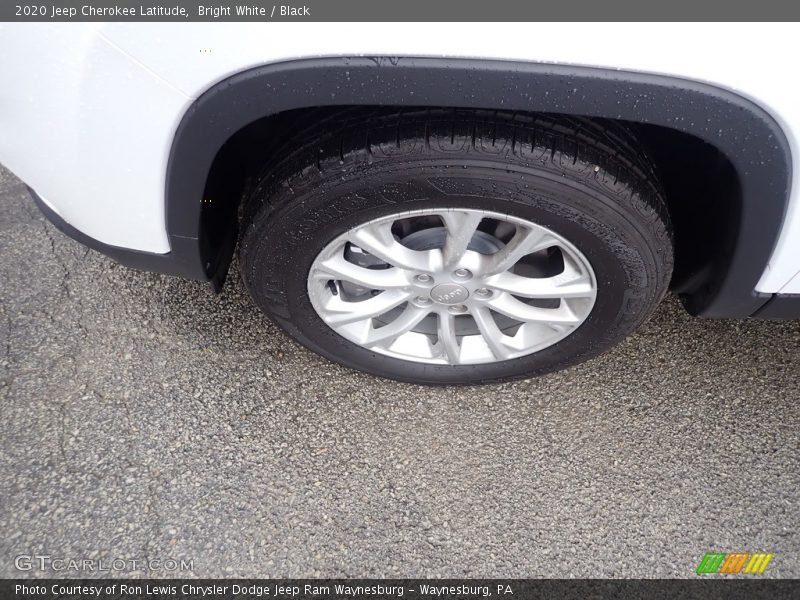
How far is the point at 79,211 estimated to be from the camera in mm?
1547

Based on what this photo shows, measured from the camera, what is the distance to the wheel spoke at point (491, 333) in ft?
5.88

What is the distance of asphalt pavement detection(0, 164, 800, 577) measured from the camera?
5.61 feet

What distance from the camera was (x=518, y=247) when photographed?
5.10 feet

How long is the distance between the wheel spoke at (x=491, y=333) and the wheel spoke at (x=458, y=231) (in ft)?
0.76

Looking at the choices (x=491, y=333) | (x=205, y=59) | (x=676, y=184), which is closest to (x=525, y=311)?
(x=491, y=333)

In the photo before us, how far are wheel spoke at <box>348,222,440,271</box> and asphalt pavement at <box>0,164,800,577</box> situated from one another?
0.53 metres

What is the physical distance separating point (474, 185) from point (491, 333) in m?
0.56

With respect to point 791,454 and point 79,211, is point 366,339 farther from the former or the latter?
point 791,454

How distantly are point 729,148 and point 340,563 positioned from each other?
1.34 m

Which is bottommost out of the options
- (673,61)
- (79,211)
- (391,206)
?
(79,211)

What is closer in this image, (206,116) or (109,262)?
(206,116)

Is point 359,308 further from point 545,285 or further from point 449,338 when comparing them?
point 545,285

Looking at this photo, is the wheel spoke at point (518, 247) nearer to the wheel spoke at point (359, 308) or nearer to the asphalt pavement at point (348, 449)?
the wheel spoke at point (359, 308)

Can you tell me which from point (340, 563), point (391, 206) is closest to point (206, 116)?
point (391, 206)
